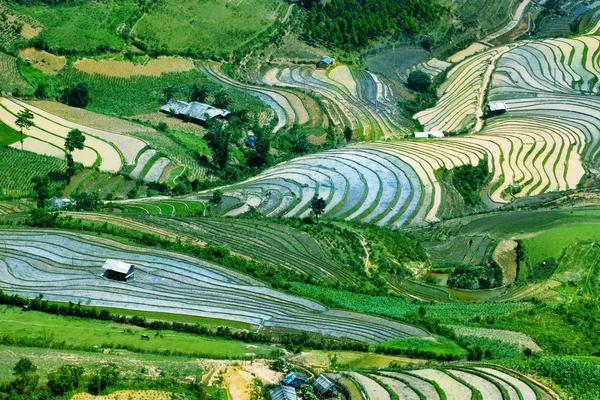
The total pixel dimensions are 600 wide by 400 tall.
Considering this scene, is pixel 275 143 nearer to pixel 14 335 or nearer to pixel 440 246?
pixel 440 246

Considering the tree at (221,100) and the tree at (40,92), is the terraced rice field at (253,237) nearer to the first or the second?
the tree at (40,92)

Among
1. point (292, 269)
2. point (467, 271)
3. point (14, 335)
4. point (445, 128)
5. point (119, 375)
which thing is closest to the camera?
point (119, 375)

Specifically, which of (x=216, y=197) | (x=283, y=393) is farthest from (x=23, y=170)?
(x=283, y=393)

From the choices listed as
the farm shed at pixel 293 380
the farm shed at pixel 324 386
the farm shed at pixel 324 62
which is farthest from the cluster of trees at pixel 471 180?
the farm shed at pixel 324 386

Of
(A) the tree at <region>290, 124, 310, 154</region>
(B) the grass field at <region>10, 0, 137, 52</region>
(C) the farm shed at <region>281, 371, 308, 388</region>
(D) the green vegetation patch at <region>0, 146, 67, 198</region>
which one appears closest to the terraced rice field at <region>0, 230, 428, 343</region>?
(C) the farm shed at <region>281, 371, 308, 388</region>

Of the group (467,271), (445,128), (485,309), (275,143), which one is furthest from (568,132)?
(485,309)

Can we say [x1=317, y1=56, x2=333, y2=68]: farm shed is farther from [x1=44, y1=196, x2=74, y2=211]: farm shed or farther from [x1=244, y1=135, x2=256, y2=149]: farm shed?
[x1=44, y1=196, x2=74, y2=211]: farm shed

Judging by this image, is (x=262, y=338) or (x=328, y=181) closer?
(x=262, y=338)

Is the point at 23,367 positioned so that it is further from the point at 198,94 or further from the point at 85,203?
the point at 198,94
